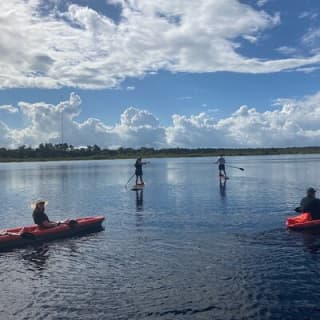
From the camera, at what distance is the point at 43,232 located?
19.9 m

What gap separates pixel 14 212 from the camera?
28328 mm

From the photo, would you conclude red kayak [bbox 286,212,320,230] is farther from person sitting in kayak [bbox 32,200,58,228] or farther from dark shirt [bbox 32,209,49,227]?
dark shirt [bbox 32,209,49,227]

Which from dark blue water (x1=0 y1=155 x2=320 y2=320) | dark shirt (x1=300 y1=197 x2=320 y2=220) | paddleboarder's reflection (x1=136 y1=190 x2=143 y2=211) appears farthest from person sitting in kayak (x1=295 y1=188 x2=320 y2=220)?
paddleboarder's reflection (x1=136 y1=190 x2=143 y2=211)

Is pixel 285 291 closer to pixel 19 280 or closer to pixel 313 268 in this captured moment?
pixel 313 268

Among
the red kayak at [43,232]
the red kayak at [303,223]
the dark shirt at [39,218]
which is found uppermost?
the dark shirt at [39,218]

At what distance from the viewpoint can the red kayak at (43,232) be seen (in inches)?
734

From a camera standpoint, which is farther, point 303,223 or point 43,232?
point 43,232

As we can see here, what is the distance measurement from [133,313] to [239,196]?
22459 mm

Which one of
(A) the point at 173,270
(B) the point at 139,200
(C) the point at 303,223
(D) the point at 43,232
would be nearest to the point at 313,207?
(C) the point at 303,223

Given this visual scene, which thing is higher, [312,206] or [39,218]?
[312,206]

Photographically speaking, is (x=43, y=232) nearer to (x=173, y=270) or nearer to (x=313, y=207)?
(x=173, y=270)

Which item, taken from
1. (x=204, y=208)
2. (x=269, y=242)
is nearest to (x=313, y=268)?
(x=269, y=242)

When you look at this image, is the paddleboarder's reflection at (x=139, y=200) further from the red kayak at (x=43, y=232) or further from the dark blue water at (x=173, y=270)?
the red kayak at (x=43, y=232)

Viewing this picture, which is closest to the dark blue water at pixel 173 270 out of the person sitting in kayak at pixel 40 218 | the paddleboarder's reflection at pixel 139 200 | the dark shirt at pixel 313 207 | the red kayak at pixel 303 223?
the red kayak at pixel 303 223
